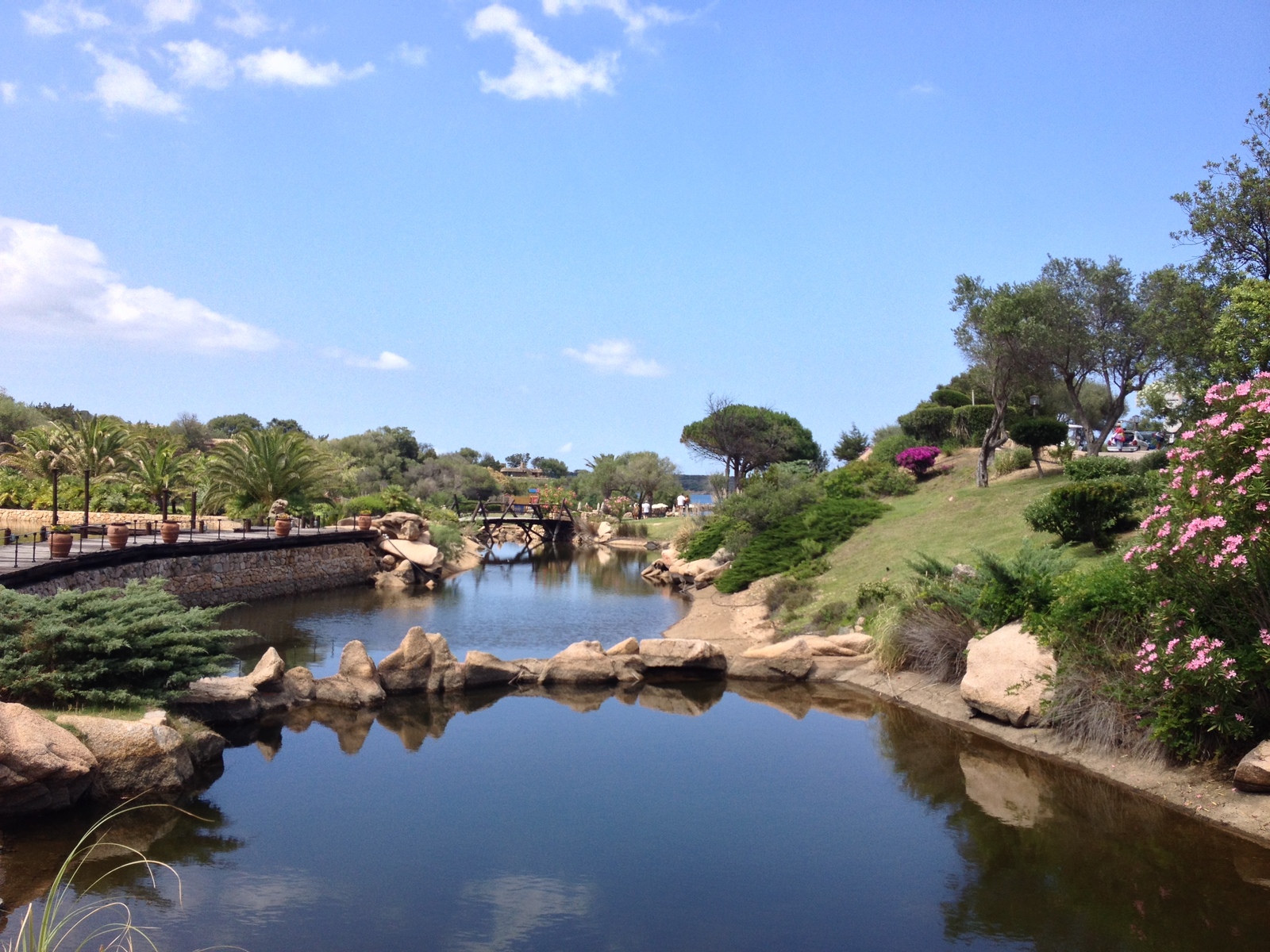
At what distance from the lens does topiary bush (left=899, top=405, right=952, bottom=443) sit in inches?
1735

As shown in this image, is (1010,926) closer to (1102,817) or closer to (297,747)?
(1102,817)

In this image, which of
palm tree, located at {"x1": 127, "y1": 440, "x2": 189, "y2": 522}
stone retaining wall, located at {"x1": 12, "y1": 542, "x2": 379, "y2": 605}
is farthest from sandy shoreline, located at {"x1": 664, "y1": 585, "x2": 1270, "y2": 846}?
palm tree, located at {"x1": 127, "y1": 440, "x2": 189, "y2": 522}

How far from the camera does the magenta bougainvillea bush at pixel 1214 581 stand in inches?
343

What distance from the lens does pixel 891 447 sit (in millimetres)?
43531

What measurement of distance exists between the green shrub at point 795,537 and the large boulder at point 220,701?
1796 centimetres

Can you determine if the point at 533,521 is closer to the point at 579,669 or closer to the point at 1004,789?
the point at 579,669

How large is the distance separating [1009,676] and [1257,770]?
3978 millimetres

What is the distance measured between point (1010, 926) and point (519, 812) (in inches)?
Result: 196

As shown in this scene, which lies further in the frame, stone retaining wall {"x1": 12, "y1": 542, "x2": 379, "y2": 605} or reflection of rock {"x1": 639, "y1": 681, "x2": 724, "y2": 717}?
stone retaining wall {"x1": 12, "y1": 542, "x2": 379, "y2": 605}

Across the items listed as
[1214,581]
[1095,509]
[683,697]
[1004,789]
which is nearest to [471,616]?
[683,697]

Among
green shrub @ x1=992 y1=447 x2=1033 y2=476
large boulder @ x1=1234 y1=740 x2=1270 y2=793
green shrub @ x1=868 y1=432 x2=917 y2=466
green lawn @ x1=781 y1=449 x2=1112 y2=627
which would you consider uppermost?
green shrub @ x1=868 y1=432 x2=917 y2=466

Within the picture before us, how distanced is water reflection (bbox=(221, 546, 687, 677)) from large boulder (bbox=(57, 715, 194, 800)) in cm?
720

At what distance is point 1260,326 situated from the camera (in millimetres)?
17750

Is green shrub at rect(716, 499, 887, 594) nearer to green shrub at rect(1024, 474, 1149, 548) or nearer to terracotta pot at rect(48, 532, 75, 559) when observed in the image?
green shrub at rect(1024, 474, 1149, 548)
